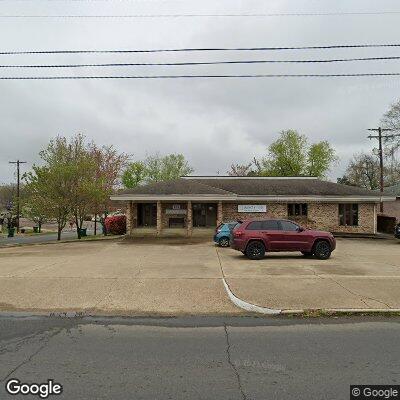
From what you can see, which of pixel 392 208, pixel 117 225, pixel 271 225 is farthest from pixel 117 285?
pixel 392 208

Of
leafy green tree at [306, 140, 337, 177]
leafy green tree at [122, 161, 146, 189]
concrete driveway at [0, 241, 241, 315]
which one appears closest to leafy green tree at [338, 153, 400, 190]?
leafy green tree at [306, 140, 337, 177]

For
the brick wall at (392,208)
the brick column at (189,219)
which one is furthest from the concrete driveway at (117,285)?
the brick wall at (392,208)

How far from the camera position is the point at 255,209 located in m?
26.0

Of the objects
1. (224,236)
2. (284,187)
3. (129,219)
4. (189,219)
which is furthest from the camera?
(284,187)

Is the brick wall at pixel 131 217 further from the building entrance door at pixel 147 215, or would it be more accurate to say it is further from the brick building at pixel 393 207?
the brick building at pixel 393 207

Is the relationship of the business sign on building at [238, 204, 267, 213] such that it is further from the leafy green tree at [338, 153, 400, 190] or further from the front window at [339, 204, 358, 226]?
the leafy green tree at [338, 153, 400, 190]

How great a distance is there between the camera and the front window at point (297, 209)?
26.5 meters

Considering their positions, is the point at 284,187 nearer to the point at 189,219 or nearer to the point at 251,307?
the point at 189,219

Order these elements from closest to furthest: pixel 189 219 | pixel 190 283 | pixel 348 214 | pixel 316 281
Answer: pixel 190 283, pixel 316 281, pixel 189 219, pixel 348 214

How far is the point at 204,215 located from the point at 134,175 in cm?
3276

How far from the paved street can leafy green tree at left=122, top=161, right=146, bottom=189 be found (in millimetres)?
48439

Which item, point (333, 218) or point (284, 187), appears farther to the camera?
point (284, 187)

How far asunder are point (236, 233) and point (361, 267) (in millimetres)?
4835

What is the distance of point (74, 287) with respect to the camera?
9516 millimetres
